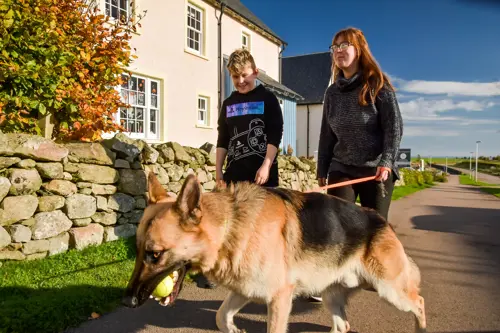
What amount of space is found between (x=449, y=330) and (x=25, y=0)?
674 centimetres

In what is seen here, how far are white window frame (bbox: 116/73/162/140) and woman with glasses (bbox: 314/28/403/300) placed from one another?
28.5 feet

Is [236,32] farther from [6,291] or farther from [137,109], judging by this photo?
[6,291]

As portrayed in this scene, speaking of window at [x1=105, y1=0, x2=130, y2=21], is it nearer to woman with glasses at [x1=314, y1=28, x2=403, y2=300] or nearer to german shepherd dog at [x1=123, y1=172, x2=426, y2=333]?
woman with glasses at [x1=314, y1=28, x2=403, y2=300]

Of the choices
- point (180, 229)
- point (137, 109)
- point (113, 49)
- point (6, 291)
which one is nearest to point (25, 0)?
point (113, 49)

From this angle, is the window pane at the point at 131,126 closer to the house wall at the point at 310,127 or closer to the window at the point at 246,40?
the window at the point at 246,40

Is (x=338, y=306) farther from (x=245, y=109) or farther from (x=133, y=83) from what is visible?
(x=133, y=83)

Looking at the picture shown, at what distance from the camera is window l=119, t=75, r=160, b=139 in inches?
459

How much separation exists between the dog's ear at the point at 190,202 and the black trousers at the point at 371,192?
1.84 meters

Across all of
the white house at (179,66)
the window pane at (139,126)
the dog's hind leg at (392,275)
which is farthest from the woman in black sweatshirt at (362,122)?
the window pane at (139,126)

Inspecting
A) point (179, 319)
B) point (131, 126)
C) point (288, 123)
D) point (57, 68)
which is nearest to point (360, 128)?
point (179, 319)

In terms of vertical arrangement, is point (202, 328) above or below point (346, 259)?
below

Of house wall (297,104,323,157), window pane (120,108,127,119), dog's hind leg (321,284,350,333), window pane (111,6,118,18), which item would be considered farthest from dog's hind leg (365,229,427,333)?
house wall (297,104,323,157)

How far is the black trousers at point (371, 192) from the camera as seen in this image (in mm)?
3769

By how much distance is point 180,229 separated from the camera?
2514mm
